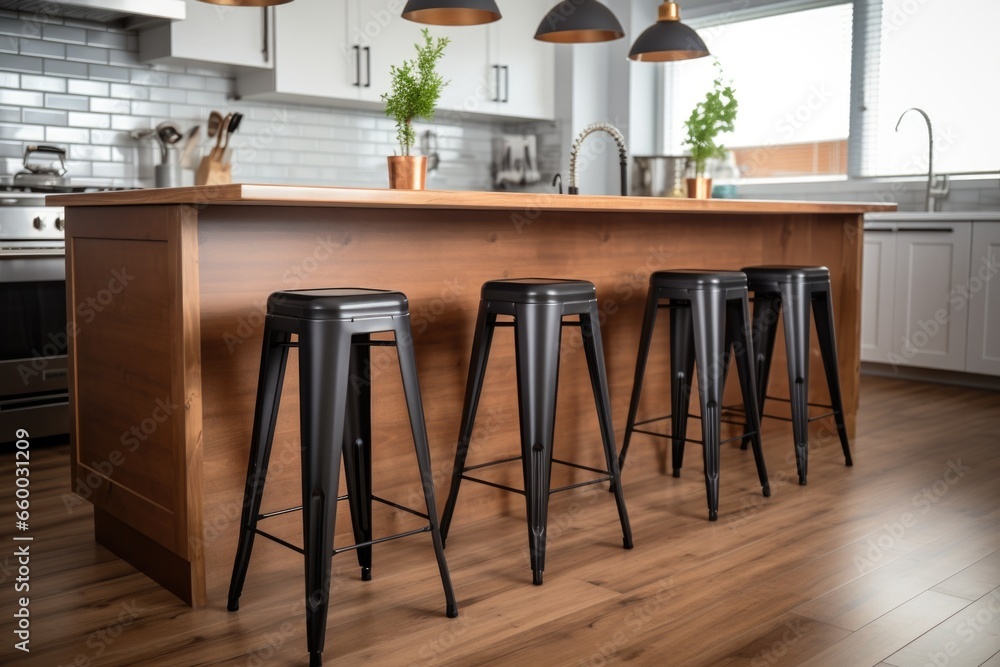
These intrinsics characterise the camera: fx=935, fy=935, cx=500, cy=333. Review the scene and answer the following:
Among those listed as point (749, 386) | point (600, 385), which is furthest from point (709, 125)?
point (600, 385)

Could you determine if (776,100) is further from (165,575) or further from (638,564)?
(165,575)

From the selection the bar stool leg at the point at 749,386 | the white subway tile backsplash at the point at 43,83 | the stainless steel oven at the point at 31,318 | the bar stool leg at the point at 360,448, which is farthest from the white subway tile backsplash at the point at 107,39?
the bar stool leg at the point at 749,386

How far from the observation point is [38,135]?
4.21 m

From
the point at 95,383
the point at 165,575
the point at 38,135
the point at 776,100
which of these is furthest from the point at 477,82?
the point at 165,575

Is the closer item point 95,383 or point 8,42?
point 95,383

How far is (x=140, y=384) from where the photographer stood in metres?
2.28

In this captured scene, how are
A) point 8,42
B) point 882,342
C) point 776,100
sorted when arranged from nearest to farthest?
point 8,42
point 882,342
point 776,100

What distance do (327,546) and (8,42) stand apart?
3282mm

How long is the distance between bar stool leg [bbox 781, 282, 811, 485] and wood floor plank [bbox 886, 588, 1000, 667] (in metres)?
1.09

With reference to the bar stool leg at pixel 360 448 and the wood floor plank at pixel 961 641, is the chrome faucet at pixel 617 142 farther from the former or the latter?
the wood floor plank at pixel 961 641

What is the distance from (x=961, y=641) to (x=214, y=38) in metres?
3.97

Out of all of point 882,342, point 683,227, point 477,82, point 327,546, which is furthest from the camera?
point 477,82

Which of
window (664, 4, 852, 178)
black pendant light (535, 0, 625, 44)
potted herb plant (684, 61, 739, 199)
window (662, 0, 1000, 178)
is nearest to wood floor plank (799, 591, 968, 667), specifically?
potted herb plant (684, 61, 739, 199)

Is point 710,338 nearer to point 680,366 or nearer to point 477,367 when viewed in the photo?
point 680,366
